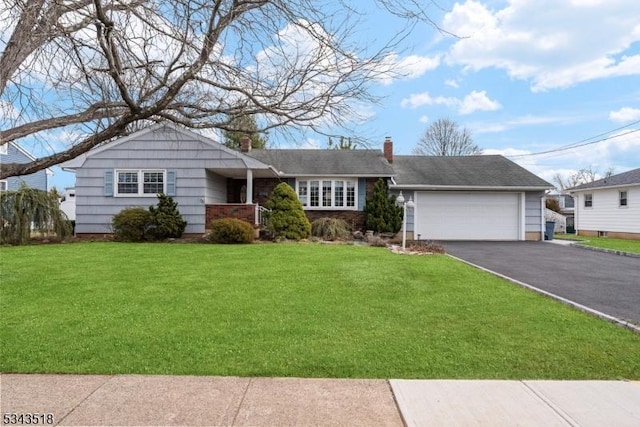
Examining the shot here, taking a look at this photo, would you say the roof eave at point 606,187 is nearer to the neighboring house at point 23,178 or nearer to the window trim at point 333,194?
the window trim at point 333,194

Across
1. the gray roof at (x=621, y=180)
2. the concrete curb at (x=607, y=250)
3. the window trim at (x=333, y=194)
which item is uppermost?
the gray roof at (x=621, y=180)

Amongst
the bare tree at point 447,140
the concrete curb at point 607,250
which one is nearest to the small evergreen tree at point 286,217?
the concrete curb at point 607,250

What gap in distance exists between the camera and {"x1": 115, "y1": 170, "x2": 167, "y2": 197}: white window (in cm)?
1833

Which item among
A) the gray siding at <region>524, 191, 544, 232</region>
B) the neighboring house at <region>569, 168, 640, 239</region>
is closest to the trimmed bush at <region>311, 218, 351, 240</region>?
the gray siding at <region>524, 191, 544, 232</region>

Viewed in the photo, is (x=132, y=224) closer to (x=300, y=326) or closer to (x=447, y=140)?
(x=300, y=326)

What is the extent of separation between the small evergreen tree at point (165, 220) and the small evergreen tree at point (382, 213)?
7927mm

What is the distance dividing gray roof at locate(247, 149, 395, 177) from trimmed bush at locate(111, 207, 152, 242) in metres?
6.40

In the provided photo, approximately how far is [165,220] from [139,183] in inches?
107

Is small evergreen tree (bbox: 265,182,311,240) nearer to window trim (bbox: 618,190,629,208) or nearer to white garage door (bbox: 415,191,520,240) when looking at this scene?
white garage door (bbox: 415,191,520,240)

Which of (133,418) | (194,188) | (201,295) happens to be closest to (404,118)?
(201,295)

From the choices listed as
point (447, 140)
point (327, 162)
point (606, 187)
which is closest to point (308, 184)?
point (327, 162)

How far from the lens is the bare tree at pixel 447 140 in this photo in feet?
135

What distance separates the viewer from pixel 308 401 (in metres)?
3.81

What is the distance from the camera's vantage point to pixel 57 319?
240 inches
